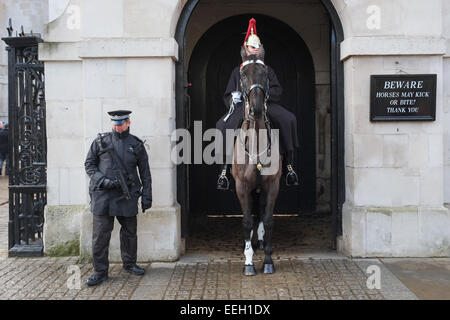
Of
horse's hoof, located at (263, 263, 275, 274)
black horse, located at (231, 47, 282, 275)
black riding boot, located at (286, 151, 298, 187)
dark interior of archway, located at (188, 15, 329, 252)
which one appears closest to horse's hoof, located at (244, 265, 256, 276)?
black horse, located at (231, 47, 282, 275)

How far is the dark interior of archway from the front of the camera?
10.2 meters

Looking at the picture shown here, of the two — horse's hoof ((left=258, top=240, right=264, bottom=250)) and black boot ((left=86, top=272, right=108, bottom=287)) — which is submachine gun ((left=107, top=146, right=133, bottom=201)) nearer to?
black boot ((left=86, top=272, right=108, bottom=287))

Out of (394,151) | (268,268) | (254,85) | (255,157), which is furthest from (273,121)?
(268,268)

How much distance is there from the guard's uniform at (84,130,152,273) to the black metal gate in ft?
5.95

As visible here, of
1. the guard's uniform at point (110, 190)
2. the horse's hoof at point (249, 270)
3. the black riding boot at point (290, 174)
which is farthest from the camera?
the black riding boot at point (290, 174)

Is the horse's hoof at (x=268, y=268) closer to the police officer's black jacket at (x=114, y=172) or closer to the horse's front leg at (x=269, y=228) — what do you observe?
the horse's front leg at (x=269, y=228)

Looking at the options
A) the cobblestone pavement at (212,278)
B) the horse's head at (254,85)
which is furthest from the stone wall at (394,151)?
the horse's head at (254,85)

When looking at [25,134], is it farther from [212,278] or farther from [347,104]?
[347,104]

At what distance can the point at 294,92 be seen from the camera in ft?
33.8

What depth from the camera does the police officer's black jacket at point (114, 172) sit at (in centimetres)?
574

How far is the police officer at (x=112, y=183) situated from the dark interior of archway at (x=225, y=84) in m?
4.34

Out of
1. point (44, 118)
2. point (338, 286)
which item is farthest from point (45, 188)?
point (338, 286)

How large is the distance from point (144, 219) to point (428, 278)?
3639mm
